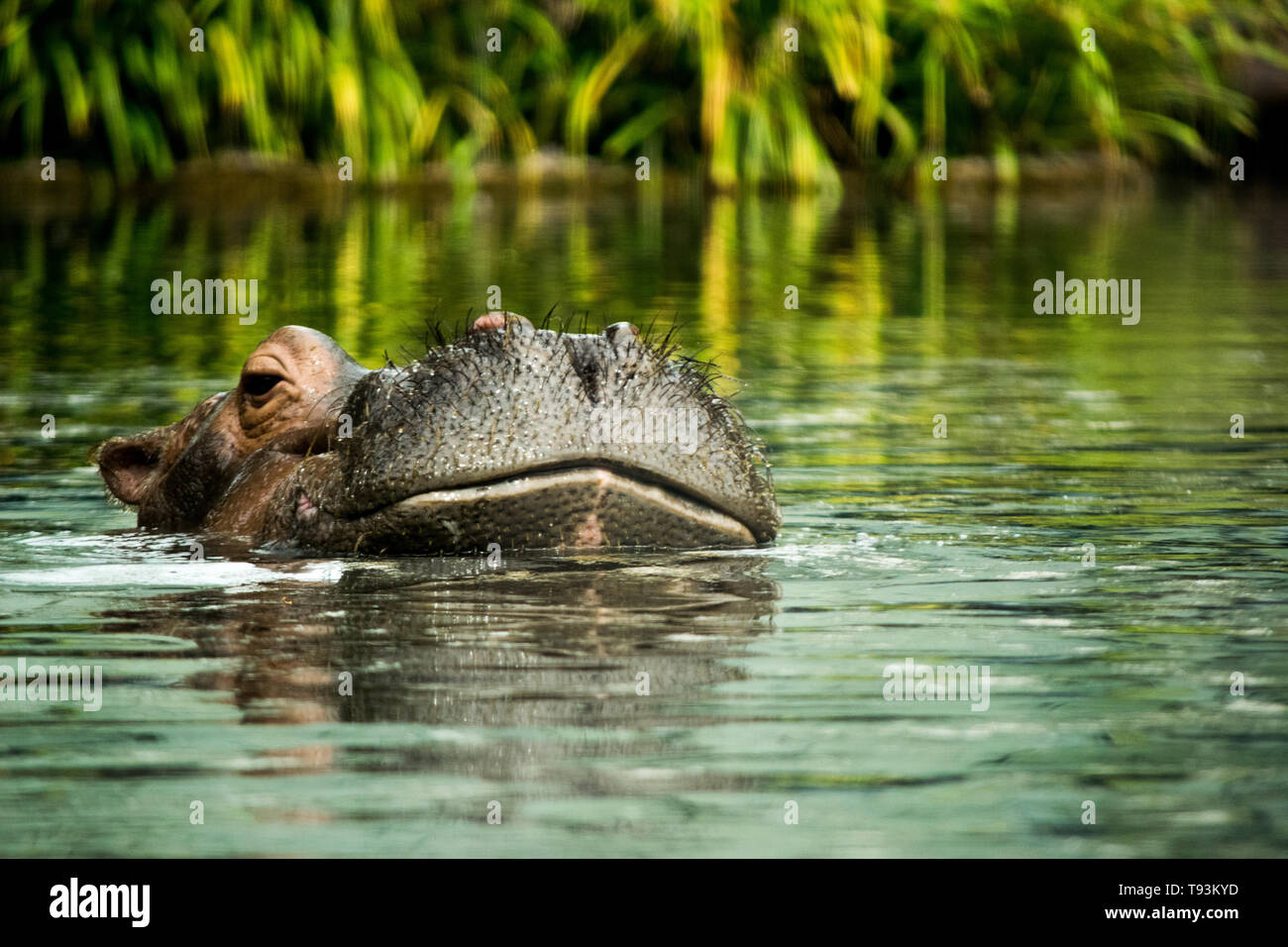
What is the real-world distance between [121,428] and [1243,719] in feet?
18.2

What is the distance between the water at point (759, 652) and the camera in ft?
11.0

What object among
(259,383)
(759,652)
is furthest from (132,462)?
(759,652)

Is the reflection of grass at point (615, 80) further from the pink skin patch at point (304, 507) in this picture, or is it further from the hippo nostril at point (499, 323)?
the hippo nostril at point (499, 323)

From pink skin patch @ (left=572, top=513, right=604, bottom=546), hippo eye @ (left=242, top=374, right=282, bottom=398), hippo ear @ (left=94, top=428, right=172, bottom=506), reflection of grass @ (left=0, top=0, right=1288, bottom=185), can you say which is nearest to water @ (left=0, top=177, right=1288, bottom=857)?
pink skin patch @ (left=572, top=513, right=604, bottom=546)

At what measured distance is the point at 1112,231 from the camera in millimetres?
19250

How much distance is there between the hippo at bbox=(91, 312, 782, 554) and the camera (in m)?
4.89

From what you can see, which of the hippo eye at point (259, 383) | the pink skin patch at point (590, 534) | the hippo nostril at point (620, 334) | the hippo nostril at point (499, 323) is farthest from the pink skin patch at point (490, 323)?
the hippo eye at point (259, 383)

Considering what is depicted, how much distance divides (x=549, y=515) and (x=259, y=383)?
120cm

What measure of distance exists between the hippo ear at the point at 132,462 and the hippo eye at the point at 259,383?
65cm

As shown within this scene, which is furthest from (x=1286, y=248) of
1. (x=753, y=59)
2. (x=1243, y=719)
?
(x=1243, y=719)

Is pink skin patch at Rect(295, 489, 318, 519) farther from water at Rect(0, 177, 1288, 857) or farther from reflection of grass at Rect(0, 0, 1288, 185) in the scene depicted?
reflection of grass at Rect(0, 0, 1288, 185)

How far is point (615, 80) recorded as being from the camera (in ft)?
77.4

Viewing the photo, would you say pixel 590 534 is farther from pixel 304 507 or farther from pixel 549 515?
pixel 304 507
